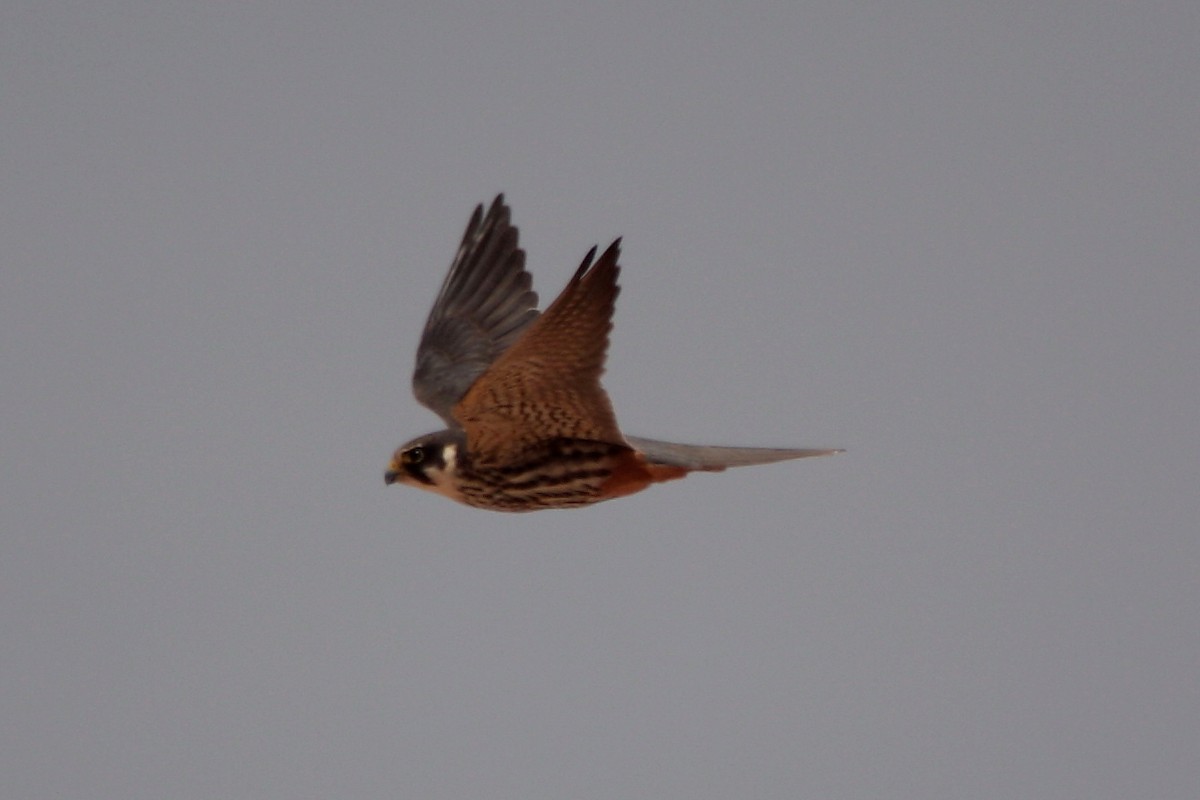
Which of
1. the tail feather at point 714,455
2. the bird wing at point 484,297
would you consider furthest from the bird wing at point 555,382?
the bird wing at point 484,297

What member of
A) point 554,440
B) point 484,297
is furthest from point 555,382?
point 484,297

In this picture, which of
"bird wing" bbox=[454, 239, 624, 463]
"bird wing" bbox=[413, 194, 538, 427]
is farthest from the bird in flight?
"bird wing" bbox=[413, 194, 538, 427]

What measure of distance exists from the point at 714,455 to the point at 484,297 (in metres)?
1.20

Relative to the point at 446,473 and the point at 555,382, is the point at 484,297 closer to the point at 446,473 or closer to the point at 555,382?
the point at 446,473

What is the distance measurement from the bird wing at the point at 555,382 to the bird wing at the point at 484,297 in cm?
98

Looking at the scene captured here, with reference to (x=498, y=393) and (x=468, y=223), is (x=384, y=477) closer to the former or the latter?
(x=498, y=393)

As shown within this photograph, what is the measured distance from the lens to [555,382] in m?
3.29

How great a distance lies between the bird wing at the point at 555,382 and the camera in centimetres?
312

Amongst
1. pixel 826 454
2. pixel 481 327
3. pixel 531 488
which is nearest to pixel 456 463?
pixel 531 488

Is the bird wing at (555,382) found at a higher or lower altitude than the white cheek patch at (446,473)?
higher

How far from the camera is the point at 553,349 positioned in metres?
3.23

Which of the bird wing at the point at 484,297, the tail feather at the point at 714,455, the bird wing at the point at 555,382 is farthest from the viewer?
the bird wing at the point at 484,297

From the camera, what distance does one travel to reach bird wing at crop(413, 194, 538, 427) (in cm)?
443

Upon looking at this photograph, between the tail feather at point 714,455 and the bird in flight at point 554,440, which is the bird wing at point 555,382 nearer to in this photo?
the bird in flight at point 554,440
